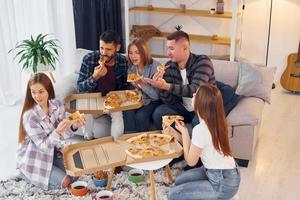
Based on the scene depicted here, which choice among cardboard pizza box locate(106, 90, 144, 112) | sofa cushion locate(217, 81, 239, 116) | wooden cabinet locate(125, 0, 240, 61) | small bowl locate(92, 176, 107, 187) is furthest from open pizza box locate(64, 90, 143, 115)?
wooden cabinet locate(125, 0, 240, 61)

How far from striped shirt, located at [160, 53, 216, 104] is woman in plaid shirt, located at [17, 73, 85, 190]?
84 centimetres

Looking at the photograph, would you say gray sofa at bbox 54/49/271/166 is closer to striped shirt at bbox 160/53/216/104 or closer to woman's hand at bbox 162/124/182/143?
striped shirt at bbox 160/53/216/104

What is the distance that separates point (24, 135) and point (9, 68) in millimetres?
2019

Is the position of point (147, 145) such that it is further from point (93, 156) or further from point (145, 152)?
point (93, 156)

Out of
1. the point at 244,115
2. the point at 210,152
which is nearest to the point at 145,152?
the point at 210,152

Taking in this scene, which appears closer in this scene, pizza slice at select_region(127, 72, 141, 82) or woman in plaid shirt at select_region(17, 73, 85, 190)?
woman in plaid shirt at select_region(17, 73, 85, 190)

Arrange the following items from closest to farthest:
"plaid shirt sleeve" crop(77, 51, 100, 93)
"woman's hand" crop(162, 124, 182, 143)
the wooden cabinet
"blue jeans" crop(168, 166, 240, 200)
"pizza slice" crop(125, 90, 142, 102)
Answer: "blue jeans" crop(168, 166, 240, 200) → "woman's hand" crop(162, 124, 182, 143) → "pizza slice" crop(125, 90, 142, 102) → "plaid shirt sleeve" crop(77, 51, 100, 93) → the wooden cabinet

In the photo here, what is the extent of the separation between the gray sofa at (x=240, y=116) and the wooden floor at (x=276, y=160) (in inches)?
6.9

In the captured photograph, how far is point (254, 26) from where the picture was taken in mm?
5363

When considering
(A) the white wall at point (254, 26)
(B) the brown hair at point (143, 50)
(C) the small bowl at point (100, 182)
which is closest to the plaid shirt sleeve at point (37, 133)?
(C) the small bowl at point (100, 182)

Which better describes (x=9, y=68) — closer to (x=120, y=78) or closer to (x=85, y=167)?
(x=120, y=78)

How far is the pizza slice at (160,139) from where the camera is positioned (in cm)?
262

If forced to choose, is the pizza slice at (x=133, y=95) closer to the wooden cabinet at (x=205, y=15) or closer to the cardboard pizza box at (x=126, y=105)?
the cardboard pizza box at (x=126, y=105)

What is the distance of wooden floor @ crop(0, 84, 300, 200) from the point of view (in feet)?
10.0
